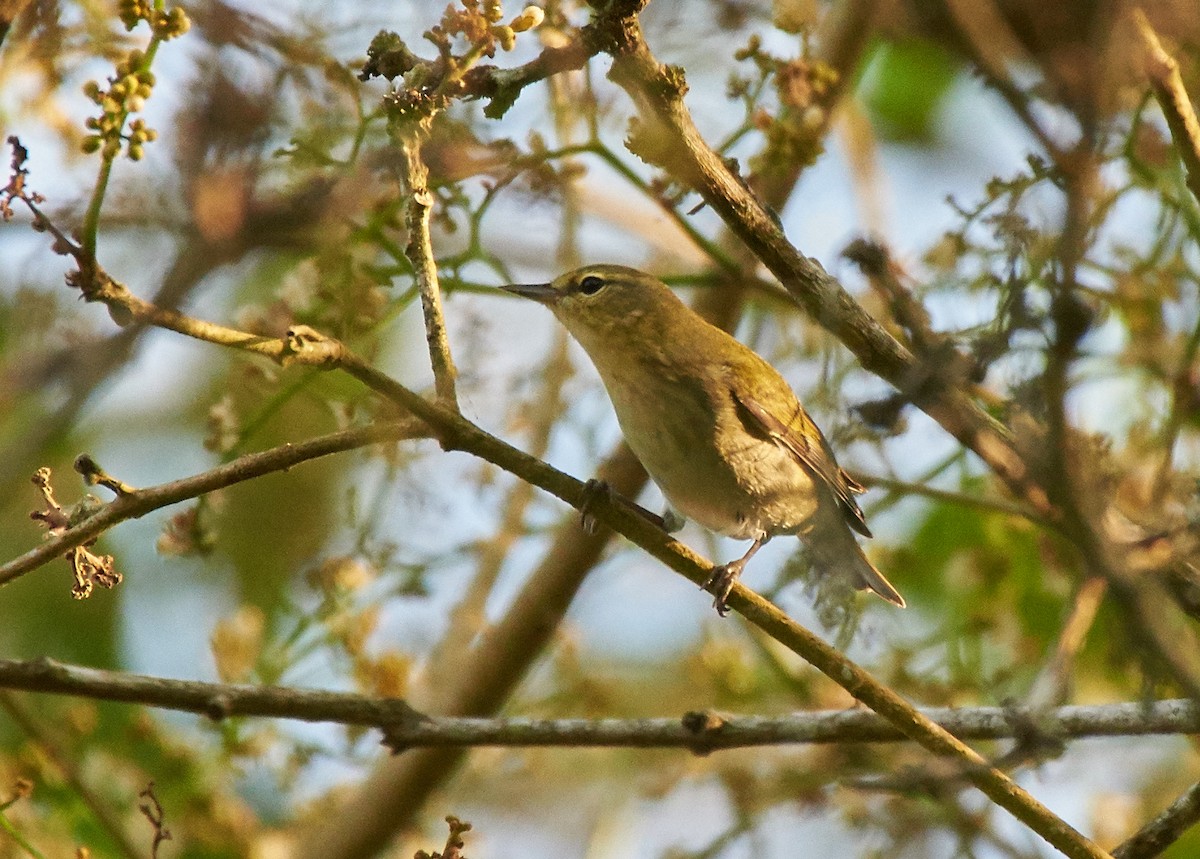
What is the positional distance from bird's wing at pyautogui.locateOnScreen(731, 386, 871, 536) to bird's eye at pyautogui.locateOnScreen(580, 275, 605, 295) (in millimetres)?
631

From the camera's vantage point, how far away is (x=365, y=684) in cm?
406

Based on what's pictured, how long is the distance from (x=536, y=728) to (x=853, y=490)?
177 cm

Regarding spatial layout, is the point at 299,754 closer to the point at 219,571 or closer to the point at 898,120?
the point at 219,571

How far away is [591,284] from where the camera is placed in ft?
14.6

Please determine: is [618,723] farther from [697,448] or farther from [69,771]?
[69,771]

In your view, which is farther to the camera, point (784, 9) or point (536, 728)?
point (784, 9)

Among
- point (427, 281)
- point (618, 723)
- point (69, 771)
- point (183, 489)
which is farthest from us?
point (69, 771)

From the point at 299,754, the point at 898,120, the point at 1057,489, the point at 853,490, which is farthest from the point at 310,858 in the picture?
the point at 898,120

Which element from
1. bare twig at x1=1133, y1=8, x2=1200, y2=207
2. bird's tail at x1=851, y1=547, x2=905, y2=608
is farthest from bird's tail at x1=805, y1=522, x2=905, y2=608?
bare twig at x1=1133, y1=8, x2=1200, y2=207

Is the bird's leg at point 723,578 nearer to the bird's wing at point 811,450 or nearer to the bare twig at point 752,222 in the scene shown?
the bird's wing at point 811,450

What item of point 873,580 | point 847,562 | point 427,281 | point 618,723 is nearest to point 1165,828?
point 618,723

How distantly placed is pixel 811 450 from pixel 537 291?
42.1 inches

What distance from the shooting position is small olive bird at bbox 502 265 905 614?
4027 millimetres

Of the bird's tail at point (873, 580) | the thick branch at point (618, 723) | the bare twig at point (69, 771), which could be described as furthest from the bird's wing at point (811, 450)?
the bare twig at point (69, 771)
